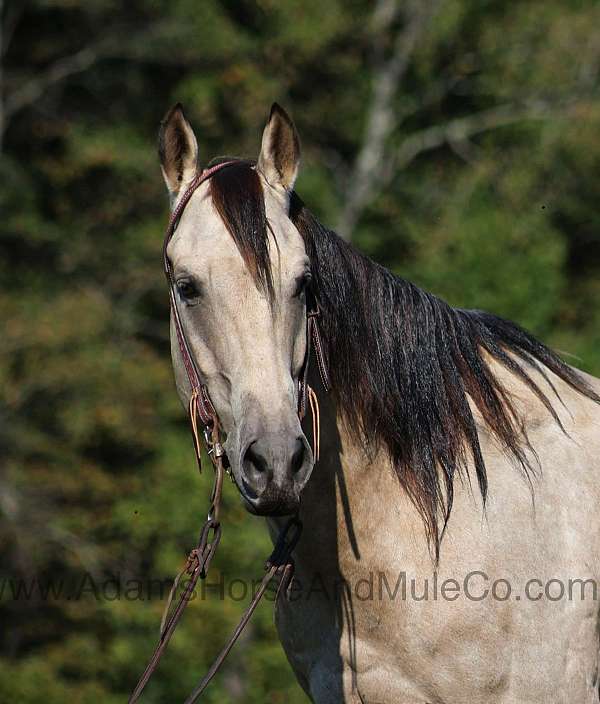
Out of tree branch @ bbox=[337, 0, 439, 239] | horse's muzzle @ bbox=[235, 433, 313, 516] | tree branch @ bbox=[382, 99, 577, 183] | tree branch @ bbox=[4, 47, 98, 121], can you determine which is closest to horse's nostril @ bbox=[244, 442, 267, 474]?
horse's muzzle @ bbox=[235, 433, 313, 516]

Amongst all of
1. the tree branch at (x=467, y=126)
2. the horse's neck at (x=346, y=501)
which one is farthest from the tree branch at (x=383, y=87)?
the horse's neck at (x=346, y=501)

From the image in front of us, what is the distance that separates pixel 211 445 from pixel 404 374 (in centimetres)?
75

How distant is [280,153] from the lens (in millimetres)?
3891

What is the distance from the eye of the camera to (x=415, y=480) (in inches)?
153

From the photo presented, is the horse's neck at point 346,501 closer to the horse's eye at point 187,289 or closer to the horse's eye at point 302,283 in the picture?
the horse's eye at point 302,283

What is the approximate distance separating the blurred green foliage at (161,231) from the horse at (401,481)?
10882mm

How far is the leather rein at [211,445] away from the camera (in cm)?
363

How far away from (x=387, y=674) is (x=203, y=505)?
40.4 feet

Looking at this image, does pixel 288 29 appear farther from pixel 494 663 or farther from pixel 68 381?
pixel 494 663

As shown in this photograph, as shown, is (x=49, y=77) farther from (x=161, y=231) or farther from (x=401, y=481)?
(x=401, y=481)

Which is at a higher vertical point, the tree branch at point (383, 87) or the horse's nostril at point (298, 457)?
the tree branch at point (383, 87)


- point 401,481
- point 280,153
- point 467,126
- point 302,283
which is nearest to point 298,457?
point 302,283

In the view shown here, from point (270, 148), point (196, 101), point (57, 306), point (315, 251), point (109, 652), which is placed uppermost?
point (196, 101)

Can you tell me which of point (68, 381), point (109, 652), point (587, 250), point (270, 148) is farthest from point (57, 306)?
point (270, 148)
